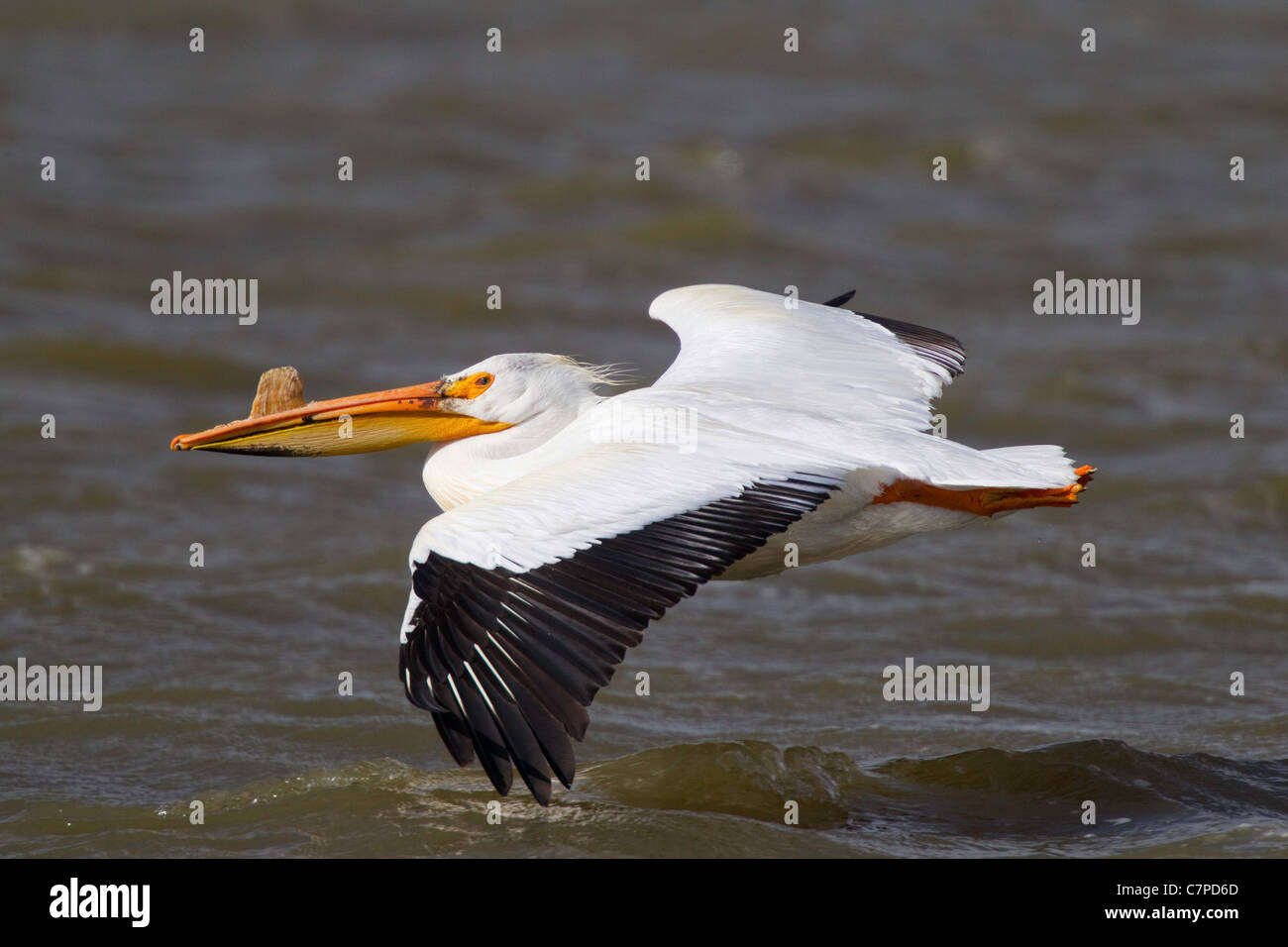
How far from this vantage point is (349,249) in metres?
13.0

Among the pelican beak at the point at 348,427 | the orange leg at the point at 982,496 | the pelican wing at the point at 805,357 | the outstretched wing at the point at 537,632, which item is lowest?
the outstretched wing at the point at 537,632

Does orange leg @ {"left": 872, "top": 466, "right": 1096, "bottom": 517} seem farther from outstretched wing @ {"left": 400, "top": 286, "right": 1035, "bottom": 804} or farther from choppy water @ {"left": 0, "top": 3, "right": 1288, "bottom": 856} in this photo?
choppy water @ {"left": 0, "top": 3, "right": 1288, "bottom": 856}

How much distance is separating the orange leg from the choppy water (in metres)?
0.88

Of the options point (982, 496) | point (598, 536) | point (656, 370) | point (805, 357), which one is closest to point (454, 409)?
point (805, 357)

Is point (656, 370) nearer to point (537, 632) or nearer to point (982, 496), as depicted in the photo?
point (982, 496)

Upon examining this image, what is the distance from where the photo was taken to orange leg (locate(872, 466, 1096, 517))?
5406 mm

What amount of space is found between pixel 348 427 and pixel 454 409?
14.5 inches

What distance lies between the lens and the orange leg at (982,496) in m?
5.41

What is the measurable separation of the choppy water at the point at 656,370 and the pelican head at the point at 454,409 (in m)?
1.05

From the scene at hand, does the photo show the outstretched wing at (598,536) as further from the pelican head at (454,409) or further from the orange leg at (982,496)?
the pelican head at (454,409)

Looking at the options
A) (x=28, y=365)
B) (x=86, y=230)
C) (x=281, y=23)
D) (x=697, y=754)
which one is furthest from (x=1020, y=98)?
(x=697, y=754)

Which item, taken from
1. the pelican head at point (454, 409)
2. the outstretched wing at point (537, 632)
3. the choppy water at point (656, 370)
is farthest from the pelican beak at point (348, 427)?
the outstretched wing at point (537, 632)

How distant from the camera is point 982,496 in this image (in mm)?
5539

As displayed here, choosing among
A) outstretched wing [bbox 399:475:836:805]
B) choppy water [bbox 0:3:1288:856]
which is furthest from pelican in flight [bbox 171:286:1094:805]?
choppy water [bbox 0:3:1288:856]
